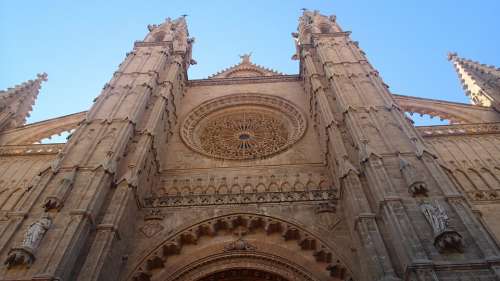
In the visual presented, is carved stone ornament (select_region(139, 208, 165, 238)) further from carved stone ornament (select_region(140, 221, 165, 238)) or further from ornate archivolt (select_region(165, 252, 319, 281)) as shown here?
ornate archivolt (select_region(165, 252, 319, 281))

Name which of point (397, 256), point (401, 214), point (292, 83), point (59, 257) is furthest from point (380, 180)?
point (292, 83)

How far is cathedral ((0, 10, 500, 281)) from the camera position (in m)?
8.91

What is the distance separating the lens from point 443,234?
834 centimetres

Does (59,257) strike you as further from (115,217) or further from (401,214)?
(401,214)

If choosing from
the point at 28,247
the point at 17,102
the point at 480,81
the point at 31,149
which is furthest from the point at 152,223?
the point at 480,81

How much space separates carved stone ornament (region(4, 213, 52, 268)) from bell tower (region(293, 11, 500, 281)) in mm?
6755

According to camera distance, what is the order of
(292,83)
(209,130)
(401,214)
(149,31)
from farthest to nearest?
1. (149,31)
2. (292,83)
3. (209,130)
4. (401,214)

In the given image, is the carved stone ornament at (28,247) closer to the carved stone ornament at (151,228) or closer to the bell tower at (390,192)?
the carved stone ornament at (151,228)

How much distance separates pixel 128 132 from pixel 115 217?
140 inches

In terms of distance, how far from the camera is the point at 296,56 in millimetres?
24031

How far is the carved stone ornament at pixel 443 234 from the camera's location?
8.29m

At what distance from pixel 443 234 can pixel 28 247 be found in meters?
8.13

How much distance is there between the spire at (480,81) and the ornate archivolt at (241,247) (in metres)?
11.2

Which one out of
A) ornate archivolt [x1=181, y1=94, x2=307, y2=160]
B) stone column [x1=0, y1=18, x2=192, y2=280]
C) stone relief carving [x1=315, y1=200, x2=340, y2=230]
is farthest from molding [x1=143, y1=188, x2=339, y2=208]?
ornate archivolt [x1=181, y1=94, x2=307, y2=160]
